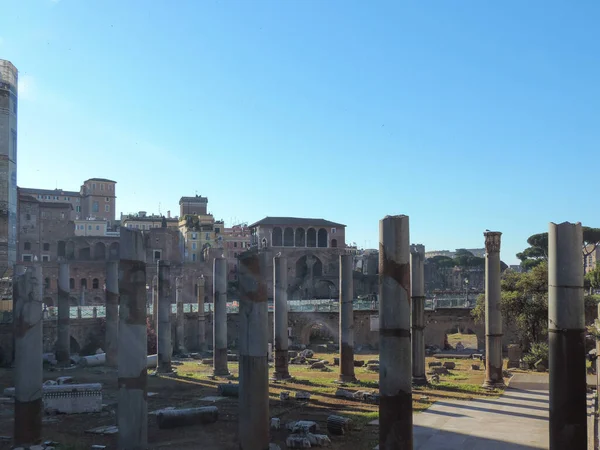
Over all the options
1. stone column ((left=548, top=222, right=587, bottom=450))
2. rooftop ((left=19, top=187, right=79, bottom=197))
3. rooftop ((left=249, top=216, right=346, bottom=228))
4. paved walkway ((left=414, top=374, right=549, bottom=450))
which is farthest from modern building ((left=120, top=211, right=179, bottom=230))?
stone column ((left=548, top=222, right=587, bottom=450))

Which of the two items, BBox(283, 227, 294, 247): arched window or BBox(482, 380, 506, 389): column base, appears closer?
BBox(482, 380, 506, 389): column base

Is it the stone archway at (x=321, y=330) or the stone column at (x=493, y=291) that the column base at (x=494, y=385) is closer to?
the stone column at (x=493, y=291)

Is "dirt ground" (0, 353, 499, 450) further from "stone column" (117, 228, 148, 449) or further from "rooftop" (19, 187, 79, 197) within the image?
"rooftop" (19, 187, 79, 197)

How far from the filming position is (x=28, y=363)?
488 inches

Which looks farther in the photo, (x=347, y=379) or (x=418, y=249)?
Answer: (x=347, y=379)

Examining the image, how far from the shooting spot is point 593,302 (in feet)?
94.0

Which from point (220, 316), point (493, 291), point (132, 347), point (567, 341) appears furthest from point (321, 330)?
point (567, 341)

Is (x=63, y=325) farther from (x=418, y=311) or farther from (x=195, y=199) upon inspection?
(x=195, y=199)

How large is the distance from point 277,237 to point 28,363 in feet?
206

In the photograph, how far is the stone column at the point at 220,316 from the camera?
75.3 feet

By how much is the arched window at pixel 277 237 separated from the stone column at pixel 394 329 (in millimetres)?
64463

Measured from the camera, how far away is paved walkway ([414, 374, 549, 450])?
12.2m

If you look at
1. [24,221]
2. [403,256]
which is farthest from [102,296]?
[403,256]

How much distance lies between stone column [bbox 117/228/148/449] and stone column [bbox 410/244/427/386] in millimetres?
9999
